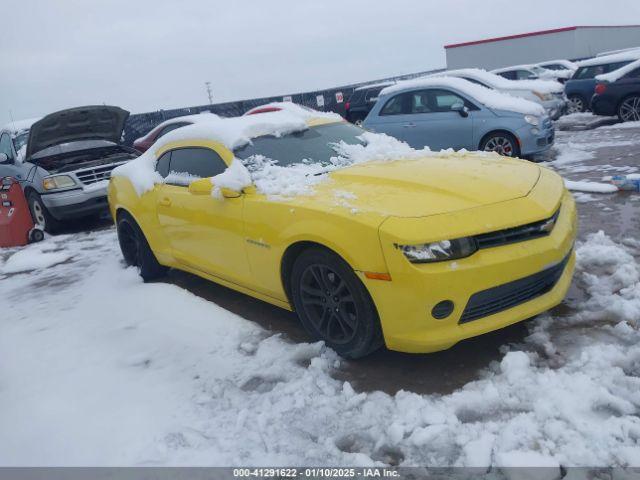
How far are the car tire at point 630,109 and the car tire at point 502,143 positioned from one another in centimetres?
545

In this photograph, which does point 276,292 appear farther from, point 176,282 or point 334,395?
point 176,282

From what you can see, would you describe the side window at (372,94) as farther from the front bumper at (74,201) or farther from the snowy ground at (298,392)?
the snowy ground at (298,392)

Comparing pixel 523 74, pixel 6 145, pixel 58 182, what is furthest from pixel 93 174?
pixel 523 74

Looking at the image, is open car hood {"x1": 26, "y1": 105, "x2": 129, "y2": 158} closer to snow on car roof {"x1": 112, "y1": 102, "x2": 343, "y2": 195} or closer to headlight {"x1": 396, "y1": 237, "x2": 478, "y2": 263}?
snow on car roof {"x1": 112, "y1": 102, "x2": 343, "y2": 195}

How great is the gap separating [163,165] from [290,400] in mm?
2880

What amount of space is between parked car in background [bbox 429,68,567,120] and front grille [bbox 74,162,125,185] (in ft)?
24.7

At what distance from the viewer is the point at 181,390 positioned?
3340 millimetres

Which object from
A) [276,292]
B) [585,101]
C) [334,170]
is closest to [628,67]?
[585,101]

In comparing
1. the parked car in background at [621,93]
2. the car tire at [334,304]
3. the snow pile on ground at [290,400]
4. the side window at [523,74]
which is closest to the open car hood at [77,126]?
the snow pile on ground at [290,400]

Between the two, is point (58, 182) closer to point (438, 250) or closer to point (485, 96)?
point (485, 96)

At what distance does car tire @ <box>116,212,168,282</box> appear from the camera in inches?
212

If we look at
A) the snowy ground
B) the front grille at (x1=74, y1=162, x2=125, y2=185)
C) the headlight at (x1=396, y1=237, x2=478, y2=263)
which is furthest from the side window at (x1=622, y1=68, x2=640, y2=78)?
the headlight at (x1=396, y1=237, x2=478, y2=263)

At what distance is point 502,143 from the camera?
28.3ft

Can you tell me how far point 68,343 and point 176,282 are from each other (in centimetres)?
142
